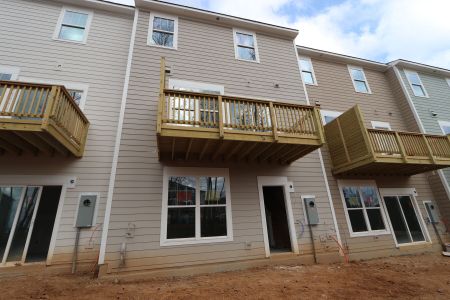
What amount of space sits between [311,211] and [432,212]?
6770 millimetres

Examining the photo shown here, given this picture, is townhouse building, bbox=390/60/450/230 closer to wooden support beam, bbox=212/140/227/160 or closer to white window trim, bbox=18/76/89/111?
wooden support beam, bbox=212/140/227/160

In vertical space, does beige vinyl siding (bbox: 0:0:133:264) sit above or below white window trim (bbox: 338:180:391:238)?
above

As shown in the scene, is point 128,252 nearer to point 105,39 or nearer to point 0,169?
point 0,169

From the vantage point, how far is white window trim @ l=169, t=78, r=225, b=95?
24.0 feet

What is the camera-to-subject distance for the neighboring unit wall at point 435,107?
941cm

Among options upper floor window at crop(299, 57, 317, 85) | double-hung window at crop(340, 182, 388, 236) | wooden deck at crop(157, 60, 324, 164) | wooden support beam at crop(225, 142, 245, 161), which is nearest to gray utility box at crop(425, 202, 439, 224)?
double-hung window at crop(340, 182, 388, 236)

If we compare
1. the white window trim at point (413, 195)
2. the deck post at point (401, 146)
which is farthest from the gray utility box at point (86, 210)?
the white window trim at point (413, 195)

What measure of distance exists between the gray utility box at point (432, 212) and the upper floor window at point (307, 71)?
767cm

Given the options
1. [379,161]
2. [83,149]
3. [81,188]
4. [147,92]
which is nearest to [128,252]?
[81,188]

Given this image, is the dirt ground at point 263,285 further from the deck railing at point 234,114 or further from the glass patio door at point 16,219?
the deck railing at point 234,114

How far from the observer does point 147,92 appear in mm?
6934

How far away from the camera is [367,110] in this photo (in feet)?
34.4

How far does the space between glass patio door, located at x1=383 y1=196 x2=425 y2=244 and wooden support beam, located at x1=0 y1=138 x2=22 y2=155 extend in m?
13.1

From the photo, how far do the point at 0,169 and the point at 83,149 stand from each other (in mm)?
2001
